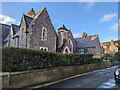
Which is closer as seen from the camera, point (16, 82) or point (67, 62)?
point (16, 82)

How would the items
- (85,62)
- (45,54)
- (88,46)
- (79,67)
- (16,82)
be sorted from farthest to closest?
(88,46)
(85,62)
(79,67)
(45,54)
(16,82)

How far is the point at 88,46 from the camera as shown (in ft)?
118

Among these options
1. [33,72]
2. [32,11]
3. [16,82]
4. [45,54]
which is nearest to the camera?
[16,82]

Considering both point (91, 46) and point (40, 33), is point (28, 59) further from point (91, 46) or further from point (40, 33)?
point (91, 46)

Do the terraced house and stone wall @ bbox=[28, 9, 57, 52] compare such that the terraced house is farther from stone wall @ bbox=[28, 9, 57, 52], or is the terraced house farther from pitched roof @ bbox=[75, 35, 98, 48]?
pitched roof @ bbox=[75, 35, 98, 48]

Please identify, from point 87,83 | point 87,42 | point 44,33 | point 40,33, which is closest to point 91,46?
point 87,42

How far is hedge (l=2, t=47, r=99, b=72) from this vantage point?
7.38 meters

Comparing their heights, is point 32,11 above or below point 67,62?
above

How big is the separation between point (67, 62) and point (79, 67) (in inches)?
89.0

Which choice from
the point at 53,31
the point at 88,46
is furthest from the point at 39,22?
the point at 88,46

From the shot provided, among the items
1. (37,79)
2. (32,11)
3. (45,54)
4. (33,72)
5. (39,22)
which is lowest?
(37,79)

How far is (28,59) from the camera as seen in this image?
8594 mm

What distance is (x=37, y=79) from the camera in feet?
27.4

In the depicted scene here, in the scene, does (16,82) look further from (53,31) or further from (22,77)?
(53,31)
